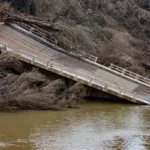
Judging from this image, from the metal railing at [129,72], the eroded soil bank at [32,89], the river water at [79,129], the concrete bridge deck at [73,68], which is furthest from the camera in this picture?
the metal railing at [129,72]

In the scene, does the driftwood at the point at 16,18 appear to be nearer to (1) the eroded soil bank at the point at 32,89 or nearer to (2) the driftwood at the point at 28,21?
(2) the driftwood at the point at 28,21

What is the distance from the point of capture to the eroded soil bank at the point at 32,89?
26.6 meters

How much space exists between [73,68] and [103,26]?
13.6 m

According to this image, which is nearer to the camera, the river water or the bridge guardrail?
the river water

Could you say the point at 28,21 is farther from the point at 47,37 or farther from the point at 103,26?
the point at 103,26

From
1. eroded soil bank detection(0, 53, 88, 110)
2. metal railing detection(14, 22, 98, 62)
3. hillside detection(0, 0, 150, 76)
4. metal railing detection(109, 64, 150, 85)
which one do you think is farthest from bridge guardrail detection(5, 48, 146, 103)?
hillside detection(0, 0, 150, 76)

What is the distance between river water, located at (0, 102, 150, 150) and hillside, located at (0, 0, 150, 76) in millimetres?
10452

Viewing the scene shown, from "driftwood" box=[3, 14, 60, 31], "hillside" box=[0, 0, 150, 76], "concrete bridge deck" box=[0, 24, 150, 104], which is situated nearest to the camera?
"concrete bridge deck" box=[0, 24, 150, 104]

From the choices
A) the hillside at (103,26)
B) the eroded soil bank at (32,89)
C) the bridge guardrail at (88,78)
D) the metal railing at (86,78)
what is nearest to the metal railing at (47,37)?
the hillside at (103,26)

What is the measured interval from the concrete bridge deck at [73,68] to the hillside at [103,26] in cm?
288

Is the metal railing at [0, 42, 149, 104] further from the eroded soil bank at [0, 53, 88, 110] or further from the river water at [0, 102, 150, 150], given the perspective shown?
the river water at [0, 102, 150, 150]

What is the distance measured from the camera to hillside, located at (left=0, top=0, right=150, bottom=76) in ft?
129

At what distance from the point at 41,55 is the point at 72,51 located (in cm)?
419

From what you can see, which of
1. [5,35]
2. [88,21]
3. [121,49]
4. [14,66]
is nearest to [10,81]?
[14,66]
